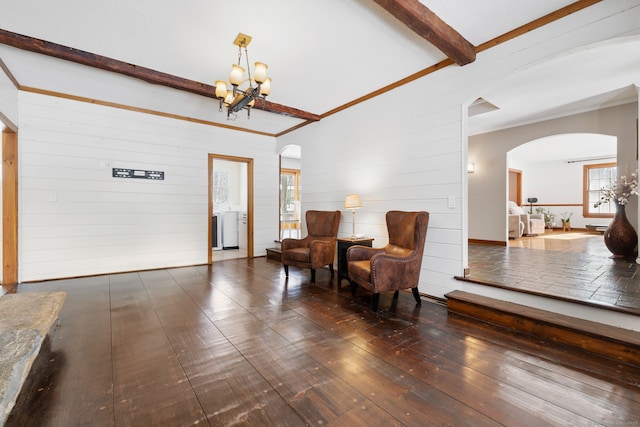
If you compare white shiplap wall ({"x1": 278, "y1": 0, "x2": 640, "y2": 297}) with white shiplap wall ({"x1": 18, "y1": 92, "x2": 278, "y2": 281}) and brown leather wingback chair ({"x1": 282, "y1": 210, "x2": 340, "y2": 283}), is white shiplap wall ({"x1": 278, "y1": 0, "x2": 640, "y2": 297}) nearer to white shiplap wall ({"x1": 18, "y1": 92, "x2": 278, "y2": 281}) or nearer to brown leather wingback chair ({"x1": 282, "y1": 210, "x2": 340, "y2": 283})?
brown leather wingback chair ({"x1": 282, "y1": 210, "x2": 340, "y2": 283})

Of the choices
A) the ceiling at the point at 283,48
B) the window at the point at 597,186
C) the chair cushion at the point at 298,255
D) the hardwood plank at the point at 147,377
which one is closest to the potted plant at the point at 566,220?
the window at the point at 597,186

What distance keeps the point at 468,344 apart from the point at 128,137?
5.59 metres

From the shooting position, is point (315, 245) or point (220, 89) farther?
point (315, 245)

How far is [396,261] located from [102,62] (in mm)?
4024

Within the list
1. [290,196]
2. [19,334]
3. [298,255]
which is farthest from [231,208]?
[19,334]

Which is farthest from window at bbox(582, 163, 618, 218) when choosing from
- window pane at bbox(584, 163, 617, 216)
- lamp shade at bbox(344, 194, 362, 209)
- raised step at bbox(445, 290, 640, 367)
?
lamp shade at bbox(344, 194, 362, 209)

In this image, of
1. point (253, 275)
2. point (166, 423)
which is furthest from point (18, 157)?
point (166, 423)

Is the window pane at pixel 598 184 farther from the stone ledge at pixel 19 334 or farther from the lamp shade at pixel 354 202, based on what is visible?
the stone ledge at pixel 19 334

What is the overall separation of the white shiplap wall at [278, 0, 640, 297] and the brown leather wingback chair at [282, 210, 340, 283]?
281mm

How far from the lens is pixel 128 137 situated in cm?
471

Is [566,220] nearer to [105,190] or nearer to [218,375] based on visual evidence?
[218,375]

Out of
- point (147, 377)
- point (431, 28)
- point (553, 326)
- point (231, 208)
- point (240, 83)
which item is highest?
point (431, 28)

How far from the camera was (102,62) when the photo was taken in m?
3.20

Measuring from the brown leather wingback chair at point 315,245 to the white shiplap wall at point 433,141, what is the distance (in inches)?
11.1
